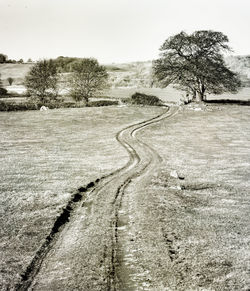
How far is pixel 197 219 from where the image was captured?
481 inches

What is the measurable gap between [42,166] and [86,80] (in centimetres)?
4175

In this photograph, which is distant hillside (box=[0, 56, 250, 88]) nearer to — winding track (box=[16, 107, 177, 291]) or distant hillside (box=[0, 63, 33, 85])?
distant hillside (box=[0, 63, 33, 85])

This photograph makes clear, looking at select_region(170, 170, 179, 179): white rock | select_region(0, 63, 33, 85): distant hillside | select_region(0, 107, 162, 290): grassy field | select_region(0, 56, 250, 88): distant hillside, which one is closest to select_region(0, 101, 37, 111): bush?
select_region(0, 107, 162, 290): grassy field

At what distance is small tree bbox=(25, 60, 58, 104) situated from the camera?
202 feet

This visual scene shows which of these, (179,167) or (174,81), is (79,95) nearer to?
(174,81)

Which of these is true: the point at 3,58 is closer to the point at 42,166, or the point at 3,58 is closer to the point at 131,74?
the point at 131,74

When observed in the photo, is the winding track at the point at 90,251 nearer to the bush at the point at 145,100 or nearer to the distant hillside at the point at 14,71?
the bush at the point at 145,100

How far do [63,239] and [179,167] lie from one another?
463 inches

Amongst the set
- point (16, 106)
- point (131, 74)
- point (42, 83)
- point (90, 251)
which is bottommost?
point (90, 251)

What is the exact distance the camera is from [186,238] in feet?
34.6

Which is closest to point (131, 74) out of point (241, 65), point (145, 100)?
point (241, 65)

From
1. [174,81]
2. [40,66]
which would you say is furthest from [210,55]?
[40,66]

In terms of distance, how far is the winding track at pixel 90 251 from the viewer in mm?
8242

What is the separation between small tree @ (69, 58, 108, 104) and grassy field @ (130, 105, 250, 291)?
3520 centimetres
